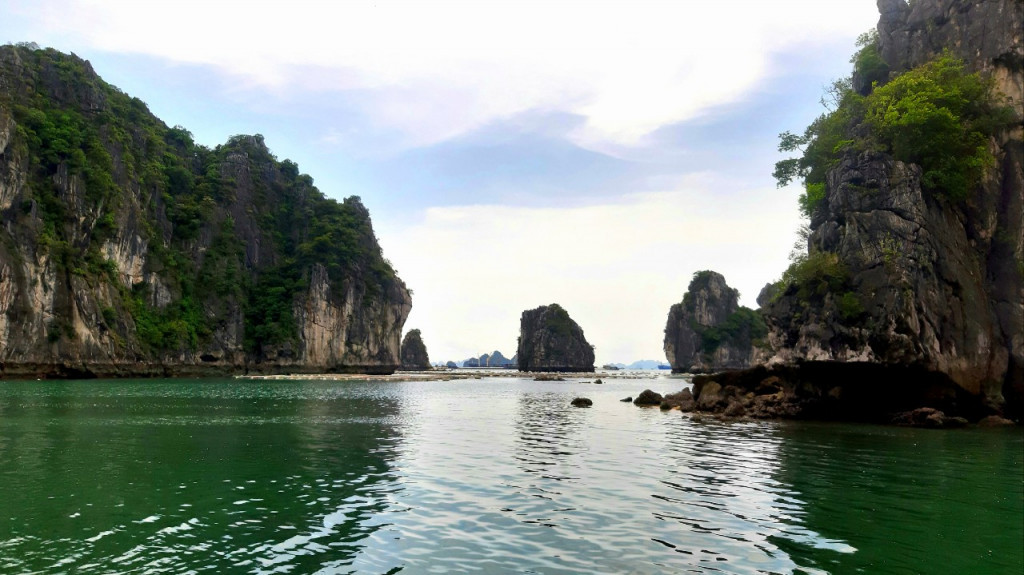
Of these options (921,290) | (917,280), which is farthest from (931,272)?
(921,290)

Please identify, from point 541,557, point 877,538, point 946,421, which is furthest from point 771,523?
point 946,421

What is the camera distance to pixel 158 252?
109250mm

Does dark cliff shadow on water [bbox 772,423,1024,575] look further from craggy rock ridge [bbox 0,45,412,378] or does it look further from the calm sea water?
craggy rock ridge [bbox 0,45,412,378]

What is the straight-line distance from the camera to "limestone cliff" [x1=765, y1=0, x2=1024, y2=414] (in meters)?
37.2

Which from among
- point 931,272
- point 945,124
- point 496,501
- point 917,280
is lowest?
point 496,501

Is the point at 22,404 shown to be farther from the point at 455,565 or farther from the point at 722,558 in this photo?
the point at 722,558

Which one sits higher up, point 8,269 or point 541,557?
point 8,269

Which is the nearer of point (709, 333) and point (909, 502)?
point (909, 502)

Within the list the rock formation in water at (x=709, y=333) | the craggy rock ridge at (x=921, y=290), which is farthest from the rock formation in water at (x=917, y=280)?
the rock formation in water at (x=709, y=333)

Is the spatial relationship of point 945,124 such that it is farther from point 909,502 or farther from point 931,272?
point 909,502

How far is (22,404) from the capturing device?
39469 millimetres

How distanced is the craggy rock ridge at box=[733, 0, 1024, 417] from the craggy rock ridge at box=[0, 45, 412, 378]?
83279mm

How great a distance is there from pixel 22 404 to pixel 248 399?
14.4m

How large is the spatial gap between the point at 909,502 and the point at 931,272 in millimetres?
27258
